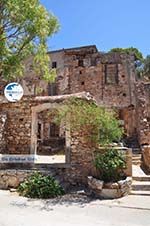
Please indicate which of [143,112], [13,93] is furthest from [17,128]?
[143,112]

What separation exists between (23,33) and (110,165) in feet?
17.3

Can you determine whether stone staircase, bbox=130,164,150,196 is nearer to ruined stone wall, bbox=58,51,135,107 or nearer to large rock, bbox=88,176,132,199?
large rock, bbox=88,176,132,199

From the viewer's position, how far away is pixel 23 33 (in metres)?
10.2

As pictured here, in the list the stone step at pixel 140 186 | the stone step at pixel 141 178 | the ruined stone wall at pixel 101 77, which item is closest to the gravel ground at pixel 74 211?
the stone step at pixel 140 186

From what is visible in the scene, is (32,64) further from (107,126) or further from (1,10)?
(107,126)

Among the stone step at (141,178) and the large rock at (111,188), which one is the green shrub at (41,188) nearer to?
the large rock at (111,188)

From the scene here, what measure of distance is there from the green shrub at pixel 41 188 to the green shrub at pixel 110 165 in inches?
62.6

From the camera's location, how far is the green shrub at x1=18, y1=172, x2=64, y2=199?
1066cm

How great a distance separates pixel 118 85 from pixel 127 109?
2609 millimetres

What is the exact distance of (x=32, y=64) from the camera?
11008 mm

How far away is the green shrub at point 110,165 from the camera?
35.3 ft

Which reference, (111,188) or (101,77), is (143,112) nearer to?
(101,77)

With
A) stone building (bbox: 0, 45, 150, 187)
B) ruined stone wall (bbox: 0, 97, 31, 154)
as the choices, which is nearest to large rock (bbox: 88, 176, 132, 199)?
stone building (bbox: 0, 45, 150, 187)

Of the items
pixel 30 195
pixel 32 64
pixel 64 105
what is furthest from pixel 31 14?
pixel 30 195
